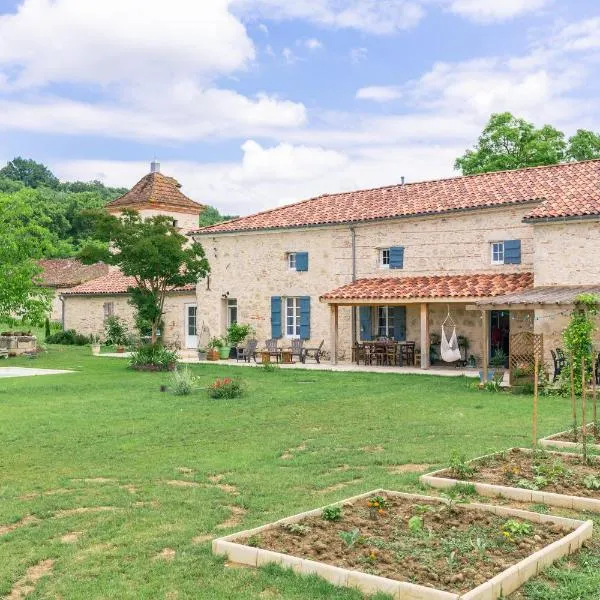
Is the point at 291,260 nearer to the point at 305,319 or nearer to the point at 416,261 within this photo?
the point at 305,319

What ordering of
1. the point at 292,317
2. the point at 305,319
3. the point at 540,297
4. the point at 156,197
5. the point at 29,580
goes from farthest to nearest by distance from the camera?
the point at 156,197, the point at 292,317, the point at 305,319, the point at 540,297, the point at 29,580

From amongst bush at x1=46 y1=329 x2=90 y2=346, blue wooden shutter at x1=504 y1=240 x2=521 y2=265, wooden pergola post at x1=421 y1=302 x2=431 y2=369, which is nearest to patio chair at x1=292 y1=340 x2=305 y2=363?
wooden pergola post at x1=421 y1=302 x2=431 y2=369

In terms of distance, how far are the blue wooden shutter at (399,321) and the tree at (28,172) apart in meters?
67.1

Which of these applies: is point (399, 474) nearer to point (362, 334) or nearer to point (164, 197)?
point (362, 334)

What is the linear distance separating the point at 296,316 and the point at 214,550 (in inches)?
820

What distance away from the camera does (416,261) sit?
80.0ft

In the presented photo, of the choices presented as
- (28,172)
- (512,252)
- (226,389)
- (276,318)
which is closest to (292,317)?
(276,318)

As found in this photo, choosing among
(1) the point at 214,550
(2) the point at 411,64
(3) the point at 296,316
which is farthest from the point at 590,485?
(3) the point at 296,316

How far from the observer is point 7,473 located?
9.13 metres

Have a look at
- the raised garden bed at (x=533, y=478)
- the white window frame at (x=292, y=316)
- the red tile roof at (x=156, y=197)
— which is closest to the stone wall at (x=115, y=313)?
the red tile roof at (x=156, y=197)

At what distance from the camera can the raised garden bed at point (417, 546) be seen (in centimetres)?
520

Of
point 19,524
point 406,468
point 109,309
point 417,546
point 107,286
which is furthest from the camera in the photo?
point 107,286

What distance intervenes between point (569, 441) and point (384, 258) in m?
15.2

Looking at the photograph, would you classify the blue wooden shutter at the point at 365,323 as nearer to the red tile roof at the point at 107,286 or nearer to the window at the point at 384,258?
the window at the point at 384,258
